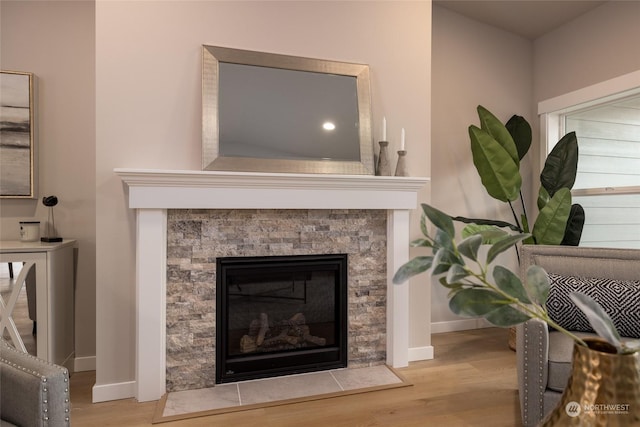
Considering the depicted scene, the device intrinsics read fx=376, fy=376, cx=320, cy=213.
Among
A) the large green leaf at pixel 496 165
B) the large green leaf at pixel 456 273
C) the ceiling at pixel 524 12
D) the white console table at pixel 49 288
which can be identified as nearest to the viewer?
the large green leaf at pixel 456 273

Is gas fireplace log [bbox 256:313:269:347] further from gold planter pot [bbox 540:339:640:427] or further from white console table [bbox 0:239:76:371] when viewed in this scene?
gold planter pot [bbox 540:339:640:427]

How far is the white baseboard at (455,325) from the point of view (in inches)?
133

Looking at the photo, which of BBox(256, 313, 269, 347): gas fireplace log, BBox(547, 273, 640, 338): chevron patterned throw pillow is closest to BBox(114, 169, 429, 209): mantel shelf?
BBox(256, 313, 269, 347): gas fireplace log

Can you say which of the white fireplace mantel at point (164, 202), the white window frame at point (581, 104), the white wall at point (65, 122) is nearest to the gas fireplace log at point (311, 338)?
the white fireplace mantel at point (164, 202)

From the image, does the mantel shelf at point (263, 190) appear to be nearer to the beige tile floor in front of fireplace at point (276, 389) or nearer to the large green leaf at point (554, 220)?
the large green leaf at point (554, 220)

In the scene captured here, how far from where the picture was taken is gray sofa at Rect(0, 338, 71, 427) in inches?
46.7

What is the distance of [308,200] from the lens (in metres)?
2.38

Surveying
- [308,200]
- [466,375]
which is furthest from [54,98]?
[466,375]

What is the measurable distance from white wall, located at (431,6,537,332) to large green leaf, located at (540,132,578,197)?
57 cm

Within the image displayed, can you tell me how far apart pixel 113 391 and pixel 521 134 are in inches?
142

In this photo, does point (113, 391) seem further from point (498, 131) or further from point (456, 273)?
point (498, 131)

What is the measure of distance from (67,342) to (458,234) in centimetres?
307

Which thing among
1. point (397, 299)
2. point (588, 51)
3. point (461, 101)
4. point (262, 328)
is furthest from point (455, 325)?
point (588, 51)

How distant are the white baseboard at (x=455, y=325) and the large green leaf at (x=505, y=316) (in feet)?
9.76
